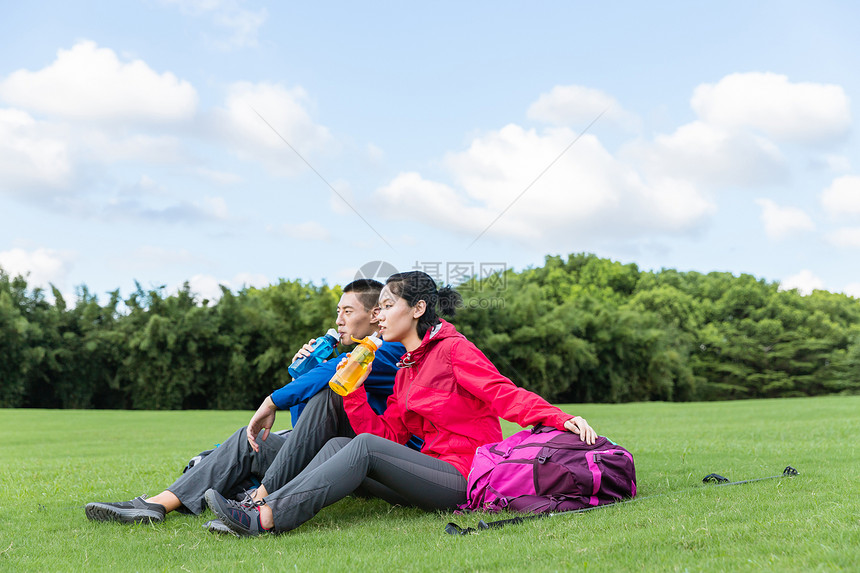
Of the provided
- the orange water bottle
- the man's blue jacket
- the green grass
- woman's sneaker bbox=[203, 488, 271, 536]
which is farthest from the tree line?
woman's sneaker bbox=[203, 488, 271, 536]

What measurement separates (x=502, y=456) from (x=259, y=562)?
1.37 meters

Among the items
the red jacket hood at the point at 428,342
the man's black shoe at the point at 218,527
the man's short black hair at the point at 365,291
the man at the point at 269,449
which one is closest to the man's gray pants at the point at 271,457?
the man at the point at 269,449

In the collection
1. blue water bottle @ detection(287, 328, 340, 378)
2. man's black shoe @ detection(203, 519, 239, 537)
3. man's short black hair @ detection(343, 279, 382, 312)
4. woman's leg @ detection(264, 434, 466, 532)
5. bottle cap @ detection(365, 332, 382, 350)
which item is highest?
man's short black hair @ detection(343, 279, 382, 312)

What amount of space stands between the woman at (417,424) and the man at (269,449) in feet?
0.55

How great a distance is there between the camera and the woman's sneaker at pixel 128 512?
3990 mm

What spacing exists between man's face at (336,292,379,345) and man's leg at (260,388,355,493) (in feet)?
1.81

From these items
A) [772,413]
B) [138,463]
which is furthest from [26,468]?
[772,413]

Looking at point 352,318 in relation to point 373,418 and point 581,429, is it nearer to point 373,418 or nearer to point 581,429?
point 373,418

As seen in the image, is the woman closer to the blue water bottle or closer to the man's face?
the blue water bottle

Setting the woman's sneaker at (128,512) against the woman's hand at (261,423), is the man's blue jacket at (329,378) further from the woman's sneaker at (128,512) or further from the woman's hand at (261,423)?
the woman's sneaker at (128,512)

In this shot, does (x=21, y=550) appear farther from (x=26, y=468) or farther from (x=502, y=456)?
(x=26, y=468)

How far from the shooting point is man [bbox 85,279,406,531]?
4.04m

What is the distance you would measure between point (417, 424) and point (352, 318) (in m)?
0.89

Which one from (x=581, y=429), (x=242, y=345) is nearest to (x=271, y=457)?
(x=581, y=429)
